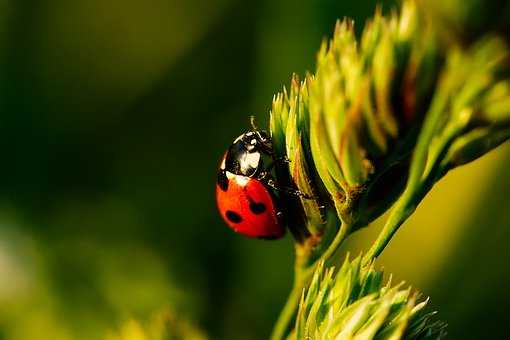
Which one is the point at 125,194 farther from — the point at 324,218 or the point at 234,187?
the point at 324,218

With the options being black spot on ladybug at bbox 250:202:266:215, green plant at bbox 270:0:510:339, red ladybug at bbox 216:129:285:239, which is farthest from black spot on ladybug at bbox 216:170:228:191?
green plant at bbox 270:0:510:339

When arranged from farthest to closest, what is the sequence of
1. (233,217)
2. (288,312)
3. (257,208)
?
(233,217), (257,208), (288,312)

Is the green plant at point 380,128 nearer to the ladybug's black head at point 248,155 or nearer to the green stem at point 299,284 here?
the green stem at point 299,284

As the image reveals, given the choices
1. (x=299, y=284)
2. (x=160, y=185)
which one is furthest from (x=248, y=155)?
(x=160, y=185)

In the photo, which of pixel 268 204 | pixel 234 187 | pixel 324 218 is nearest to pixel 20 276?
pixel 234 187

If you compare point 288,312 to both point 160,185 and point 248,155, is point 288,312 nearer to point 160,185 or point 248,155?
point 248,155
